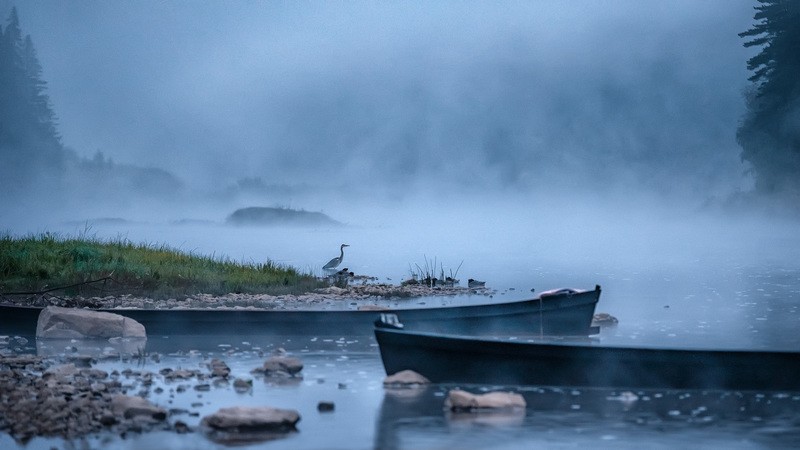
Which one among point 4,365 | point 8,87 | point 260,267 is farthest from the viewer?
point 8,87

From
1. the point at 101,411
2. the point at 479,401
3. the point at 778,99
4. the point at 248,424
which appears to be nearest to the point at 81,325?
the point at 101,411

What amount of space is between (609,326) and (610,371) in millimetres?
7524

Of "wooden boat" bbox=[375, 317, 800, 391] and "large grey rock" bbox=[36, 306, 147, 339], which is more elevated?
"large grey rock" bbox=[36, 306, 147, 339]

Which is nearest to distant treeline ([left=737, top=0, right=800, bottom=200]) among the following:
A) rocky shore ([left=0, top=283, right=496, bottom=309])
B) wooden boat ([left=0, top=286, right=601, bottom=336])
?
rocky shore ([left=0, top=283, right=496, bottom=309])

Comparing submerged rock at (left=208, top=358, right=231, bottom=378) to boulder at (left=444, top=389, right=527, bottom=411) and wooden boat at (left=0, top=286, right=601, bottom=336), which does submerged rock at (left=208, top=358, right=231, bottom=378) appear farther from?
wooden boat at (left=0, top=286, right=601, bottom=336)

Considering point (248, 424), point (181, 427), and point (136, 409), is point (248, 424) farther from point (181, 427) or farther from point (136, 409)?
point (136, 409)

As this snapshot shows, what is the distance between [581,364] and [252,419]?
325 centimetres

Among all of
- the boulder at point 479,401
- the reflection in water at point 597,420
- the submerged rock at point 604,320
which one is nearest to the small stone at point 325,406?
the reflection in water at point 597,420

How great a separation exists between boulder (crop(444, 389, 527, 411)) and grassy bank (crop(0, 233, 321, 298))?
9852 millimetres

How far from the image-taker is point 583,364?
10.3 m

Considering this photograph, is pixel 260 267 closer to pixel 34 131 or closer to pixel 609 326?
pixel 609 326

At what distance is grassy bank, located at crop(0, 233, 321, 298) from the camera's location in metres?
19.3

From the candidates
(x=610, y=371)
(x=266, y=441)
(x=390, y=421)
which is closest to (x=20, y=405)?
(x=266, y=441)

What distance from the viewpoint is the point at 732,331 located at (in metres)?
17.6
